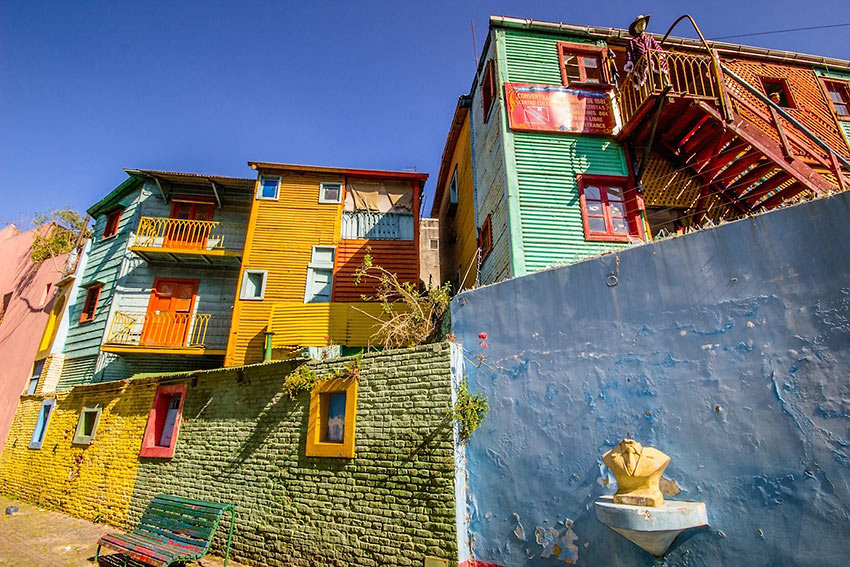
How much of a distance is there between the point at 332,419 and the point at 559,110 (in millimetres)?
8654

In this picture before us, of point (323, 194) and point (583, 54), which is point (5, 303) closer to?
point (323, 194)

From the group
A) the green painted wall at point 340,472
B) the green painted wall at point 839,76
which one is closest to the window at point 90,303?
the green painted wall at point 340,472

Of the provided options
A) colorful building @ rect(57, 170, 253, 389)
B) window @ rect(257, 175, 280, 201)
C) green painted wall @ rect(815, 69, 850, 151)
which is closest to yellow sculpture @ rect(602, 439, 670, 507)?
colorful building @ rect(57, 170, 253, 389)

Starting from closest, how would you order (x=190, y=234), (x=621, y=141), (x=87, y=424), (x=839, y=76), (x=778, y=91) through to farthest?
(x=621, y=141)
(x=87, y=424)
(x=778, y=91)
(x=839, y=76)
(x=190, y=234)

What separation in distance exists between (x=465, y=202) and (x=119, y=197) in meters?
13.6

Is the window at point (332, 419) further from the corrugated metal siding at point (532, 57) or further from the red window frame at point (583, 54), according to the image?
the red window frame at point (583, 54)

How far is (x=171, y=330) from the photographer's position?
13.2 m

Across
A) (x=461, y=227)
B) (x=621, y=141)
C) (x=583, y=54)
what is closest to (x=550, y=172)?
(x=621, y=141)

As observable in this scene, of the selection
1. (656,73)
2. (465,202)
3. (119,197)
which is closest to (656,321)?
(656,73)

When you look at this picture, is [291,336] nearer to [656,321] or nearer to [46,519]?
[46,519]

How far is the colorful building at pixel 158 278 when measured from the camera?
515 inches

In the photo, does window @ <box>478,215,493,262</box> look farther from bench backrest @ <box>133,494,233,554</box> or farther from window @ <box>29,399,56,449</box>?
window @ <box>29,399,56,449</box>

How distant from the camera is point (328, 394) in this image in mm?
7387

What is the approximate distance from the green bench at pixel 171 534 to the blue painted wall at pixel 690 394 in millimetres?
4366
